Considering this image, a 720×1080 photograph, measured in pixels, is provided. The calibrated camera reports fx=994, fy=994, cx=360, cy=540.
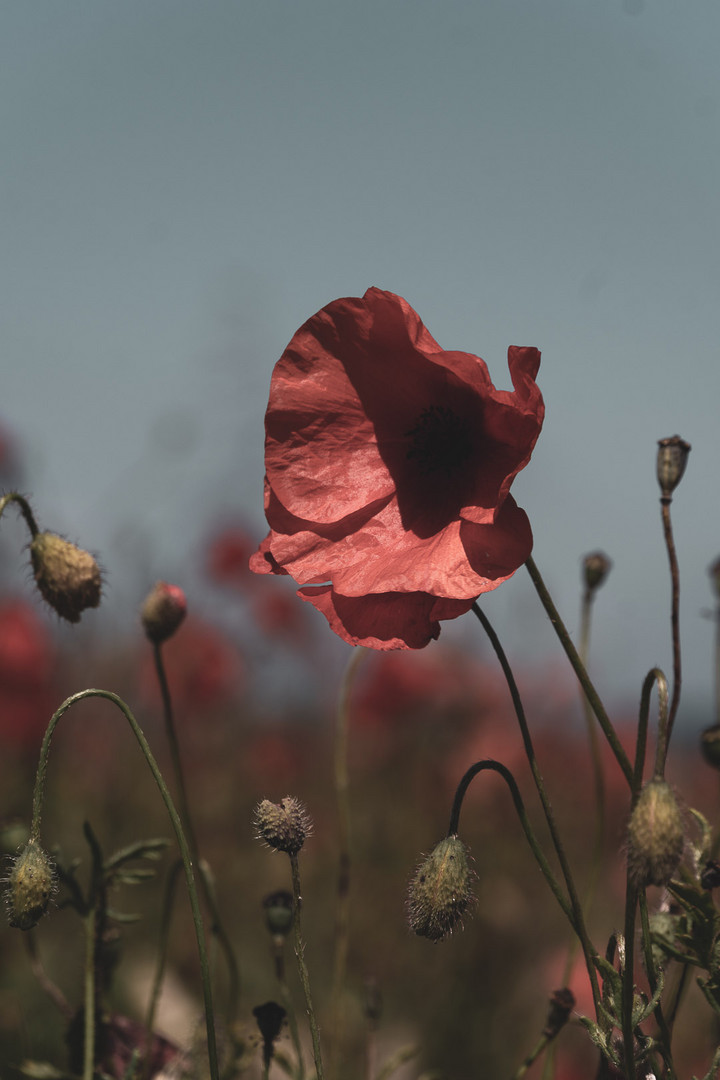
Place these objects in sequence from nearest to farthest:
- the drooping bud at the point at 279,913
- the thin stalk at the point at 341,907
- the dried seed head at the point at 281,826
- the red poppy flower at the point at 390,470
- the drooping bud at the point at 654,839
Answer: the drooping bud at the point at 654,839
the dried seed head at the point at 281,826
the red poppy flower at the point at 390,470
the drooping bud at the point at 279,913
the thin stalk at the point at 341,907

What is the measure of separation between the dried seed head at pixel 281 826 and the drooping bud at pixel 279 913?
0.24 meters

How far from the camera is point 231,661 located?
3396 mm

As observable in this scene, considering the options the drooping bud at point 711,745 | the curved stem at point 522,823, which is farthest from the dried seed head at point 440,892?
the drooping bud at point 711,745

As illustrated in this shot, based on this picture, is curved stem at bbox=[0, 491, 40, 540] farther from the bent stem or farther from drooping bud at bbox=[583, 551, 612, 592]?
drooping bud at bbox=[583, 551, 612, 592]

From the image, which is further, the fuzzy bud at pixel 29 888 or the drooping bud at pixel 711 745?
the drooping bud at pixel 711 745

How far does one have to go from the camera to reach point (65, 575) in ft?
3.36

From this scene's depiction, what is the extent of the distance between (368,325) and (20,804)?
263 centimetres

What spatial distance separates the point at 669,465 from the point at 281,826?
486 mm

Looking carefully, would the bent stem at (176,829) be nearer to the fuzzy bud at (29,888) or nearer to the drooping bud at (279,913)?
the fuzzy bud at (29,888)

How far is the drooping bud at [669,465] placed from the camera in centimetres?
94

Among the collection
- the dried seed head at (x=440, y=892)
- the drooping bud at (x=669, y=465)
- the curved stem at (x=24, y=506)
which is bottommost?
the dried seed head at (x=440, y=892)

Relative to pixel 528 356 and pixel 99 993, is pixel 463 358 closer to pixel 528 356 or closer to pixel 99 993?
pixel 528 356

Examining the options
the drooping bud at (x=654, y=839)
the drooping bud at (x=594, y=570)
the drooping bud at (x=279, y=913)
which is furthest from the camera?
the drooping bud at (x=594, y=570)

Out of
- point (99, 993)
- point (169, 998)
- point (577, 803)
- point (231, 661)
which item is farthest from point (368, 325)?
point (577, 803)
